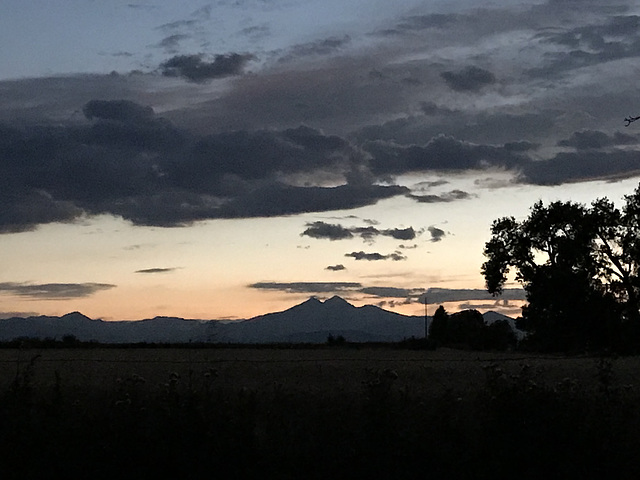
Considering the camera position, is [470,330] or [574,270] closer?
[574,270]

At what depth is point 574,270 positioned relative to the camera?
80750 mm

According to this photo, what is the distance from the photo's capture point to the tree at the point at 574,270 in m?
79.5

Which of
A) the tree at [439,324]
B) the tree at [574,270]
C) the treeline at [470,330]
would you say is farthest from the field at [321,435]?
the tree at [439,324]

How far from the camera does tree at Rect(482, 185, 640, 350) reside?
79.5m

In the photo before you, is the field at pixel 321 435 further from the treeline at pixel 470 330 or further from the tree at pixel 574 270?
the treeline at pixel 470 330

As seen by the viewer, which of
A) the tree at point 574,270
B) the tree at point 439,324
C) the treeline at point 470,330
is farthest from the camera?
the tree at point 439,324

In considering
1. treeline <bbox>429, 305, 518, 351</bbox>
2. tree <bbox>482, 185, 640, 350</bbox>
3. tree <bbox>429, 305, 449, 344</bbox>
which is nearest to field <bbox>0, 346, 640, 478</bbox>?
tree <bbox>482, 185, 640, 350</bbox>

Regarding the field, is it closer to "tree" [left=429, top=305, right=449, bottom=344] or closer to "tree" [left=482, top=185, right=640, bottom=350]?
"tree" [left=482, top=185, right=640, bottom=350]

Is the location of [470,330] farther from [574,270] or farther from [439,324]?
[574,270]

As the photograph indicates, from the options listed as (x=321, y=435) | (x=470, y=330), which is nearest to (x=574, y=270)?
(x=470, y=330)

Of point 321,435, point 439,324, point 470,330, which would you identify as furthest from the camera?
point 439,324

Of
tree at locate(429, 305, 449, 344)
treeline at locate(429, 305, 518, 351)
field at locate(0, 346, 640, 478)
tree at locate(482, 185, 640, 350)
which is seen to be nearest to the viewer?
field at locate(0, 346, 640, 478)

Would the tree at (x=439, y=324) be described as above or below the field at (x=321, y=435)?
above

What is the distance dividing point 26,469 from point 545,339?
→ 76415 millimetres
